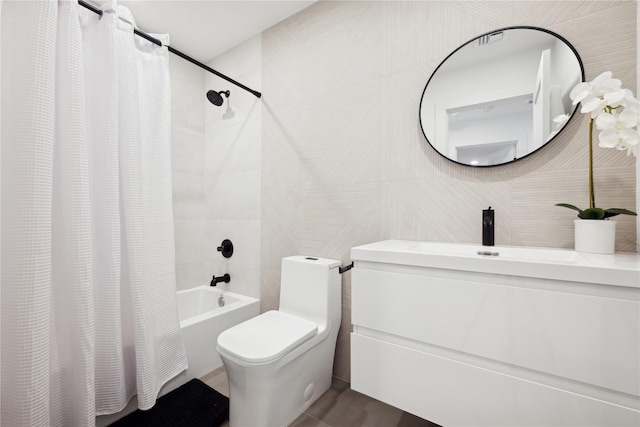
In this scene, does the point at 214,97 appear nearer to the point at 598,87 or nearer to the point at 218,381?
the point at 218,381

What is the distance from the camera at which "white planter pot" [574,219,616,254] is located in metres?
0.90

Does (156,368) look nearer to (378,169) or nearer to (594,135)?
(378,169)

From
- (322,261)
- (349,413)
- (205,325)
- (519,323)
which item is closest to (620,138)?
(519,323)

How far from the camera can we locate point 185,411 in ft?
4.40

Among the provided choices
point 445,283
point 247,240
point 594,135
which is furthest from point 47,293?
point 594,135

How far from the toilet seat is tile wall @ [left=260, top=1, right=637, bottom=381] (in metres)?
0.36

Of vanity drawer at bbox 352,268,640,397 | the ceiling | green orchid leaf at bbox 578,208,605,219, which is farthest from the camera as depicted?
the ceiling

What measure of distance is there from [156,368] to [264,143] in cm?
148

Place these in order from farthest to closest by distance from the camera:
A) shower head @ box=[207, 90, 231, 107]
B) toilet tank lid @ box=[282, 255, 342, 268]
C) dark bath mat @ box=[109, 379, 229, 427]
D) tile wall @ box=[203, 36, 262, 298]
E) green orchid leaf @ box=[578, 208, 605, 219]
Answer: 1. tile wall @ box=[203, 36, 262, 298]
2. shower head @ box=[207, 90, 231, 107]
3. toilet tank lid @ box=[282, 255, 342, 268]
4. dark bath mat @ box=[109, 379, 229, 427]
5. green orchid leaf @ box=[578, 208, 605, 219]

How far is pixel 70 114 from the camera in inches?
41.1

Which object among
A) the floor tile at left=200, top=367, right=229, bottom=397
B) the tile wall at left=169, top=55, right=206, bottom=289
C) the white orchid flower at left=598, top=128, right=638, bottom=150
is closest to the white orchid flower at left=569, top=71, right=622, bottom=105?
the white orchid flower at left=598, top=128, right=638, bottom=150

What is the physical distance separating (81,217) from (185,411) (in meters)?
1.04

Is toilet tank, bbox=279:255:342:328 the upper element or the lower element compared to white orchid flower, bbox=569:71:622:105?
lower

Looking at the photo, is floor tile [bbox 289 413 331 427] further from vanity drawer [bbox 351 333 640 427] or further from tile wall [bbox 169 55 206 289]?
tile wall [bbox 169 55 206 289]
